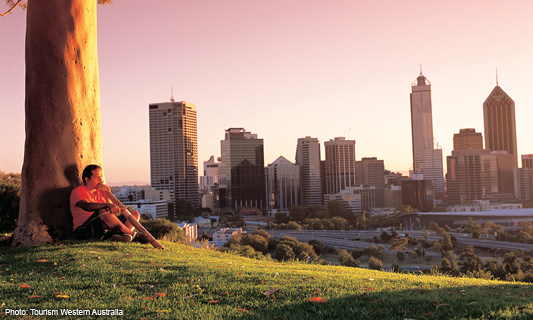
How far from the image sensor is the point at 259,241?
3994 cm

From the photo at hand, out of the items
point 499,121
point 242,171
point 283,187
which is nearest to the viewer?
point 283,187

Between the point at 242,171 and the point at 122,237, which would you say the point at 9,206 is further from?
the point at 242,171

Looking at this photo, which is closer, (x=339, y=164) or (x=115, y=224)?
(x=115, y=224)

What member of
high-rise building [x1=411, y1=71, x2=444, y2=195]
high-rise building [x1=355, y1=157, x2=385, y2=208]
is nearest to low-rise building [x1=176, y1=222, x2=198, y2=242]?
high-rise building [x1=355, y1=157, x2=385, y2=208]

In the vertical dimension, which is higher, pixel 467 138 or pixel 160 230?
pixel 467 138

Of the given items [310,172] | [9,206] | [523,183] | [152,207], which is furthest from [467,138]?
[9,206]

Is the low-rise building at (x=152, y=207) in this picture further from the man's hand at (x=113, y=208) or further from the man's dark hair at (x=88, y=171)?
the man's hand at (x=113, y=208)

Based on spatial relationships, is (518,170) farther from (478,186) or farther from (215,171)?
(215,171)

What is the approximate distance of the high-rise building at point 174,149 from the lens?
385ft

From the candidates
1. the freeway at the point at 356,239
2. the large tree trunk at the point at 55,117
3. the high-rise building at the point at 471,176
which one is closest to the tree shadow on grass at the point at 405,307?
the large tree trunk at the point at 55,117

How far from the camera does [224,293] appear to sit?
12.6 ft

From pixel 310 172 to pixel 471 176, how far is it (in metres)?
43.3

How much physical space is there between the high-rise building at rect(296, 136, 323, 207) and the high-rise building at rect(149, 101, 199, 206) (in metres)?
28.3

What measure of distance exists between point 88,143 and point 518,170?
129 m
